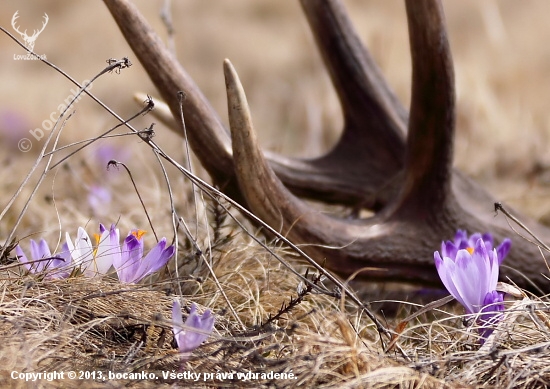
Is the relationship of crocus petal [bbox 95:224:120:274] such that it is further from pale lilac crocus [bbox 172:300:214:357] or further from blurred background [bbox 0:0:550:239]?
blurred background [bbox 0:0:550:239]

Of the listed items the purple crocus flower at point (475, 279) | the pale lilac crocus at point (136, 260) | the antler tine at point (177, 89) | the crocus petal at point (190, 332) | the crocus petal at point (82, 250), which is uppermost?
the antler tine at point (177, 89)

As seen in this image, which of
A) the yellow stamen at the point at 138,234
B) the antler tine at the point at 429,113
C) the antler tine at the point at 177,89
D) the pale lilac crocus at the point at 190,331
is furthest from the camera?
the antler tine at the point at 429,113

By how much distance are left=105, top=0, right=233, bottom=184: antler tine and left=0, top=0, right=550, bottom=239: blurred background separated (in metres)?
0.64

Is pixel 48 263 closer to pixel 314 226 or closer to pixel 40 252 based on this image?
pixel 40 252

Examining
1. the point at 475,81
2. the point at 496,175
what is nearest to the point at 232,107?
the point at 496,175

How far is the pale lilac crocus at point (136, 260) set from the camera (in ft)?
4.02

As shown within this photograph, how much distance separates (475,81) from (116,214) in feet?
11.5

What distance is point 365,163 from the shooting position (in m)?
1.90

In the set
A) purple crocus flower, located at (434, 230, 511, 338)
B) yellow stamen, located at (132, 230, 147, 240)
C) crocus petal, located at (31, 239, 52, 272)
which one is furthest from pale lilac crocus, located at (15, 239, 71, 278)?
purple crocus flower, located at (434, 230, 511, 338)

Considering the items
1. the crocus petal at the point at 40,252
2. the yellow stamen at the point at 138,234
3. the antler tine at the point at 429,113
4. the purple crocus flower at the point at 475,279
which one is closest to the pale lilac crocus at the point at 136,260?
the yellow stamen at the point at 138,234

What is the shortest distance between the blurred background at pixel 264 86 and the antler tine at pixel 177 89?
25.3 inches

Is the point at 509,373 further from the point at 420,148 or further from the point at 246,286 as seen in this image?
the point at 420,148

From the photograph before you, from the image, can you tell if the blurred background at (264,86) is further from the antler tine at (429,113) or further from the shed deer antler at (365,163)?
the antler tine at (429,113)

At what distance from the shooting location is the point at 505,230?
1.76 m
